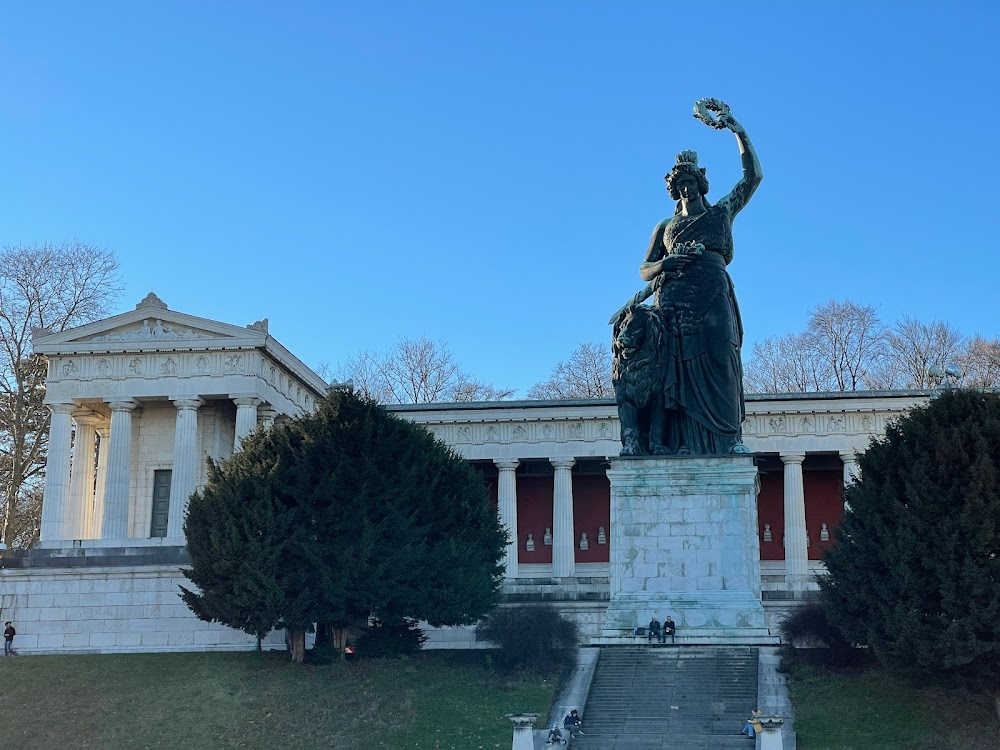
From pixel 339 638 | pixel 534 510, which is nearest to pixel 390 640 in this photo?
pixel 339 638

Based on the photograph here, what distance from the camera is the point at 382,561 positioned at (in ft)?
106

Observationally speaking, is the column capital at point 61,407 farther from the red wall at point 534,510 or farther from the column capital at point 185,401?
the red wall at point 534,510

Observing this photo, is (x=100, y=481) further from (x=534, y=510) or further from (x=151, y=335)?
(x=534, y=510)

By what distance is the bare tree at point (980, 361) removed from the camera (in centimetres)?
5934

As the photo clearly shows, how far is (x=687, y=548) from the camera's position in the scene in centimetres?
2334

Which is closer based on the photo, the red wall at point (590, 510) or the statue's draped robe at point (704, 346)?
the statue's draped robe at point (704, 346)

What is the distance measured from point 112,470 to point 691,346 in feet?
101

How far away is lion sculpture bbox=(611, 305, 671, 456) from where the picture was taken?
953 inches

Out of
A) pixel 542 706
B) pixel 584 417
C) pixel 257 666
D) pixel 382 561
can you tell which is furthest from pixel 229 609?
pixel 584 417

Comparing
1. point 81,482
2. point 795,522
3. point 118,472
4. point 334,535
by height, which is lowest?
point 334,535

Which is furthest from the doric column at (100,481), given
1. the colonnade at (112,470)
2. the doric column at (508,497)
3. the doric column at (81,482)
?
the doric column at (508,497)

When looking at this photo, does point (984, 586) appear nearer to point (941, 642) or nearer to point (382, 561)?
point (941, 642)

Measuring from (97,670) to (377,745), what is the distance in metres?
10.8

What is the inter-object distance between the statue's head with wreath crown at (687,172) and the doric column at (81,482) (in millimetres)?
31445
